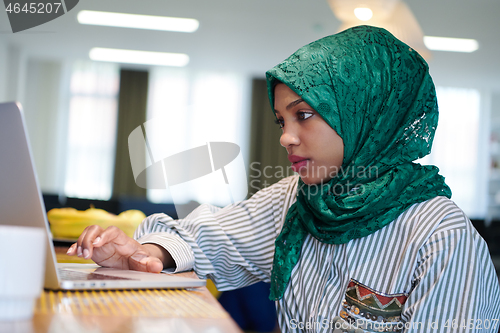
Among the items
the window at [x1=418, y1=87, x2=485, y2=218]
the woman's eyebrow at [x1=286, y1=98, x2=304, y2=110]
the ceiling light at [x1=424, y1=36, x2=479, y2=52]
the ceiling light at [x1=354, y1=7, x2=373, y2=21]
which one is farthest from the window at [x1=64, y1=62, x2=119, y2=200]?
the woman's eyebrow at [x1=286, y1=98, x2=304, y2=110]

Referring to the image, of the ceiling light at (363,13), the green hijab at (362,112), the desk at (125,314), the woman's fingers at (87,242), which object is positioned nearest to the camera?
the desk at (125,314)

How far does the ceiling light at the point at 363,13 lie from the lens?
2409mm

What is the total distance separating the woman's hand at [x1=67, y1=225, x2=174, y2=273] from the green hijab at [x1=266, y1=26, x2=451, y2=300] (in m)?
0.32

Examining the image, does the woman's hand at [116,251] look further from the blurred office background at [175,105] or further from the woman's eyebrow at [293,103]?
the blurred office background at [175,105]

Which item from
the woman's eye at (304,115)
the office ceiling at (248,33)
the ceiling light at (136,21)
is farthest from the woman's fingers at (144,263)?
the ceiling light at (136,21)

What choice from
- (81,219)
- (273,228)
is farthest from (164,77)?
(273,228)

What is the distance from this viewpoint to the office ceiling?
4648mm

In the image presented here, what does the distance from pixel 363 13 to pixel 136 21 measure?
336 centimetres

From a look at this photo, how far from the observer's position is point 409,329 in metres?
0.76

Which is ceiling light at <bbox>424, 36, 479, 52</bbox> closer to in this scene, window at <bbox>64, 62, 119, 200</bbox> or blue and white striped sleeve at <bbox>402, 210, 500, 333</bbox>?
window at <bbox>64, 62, 119, 200</bbox>

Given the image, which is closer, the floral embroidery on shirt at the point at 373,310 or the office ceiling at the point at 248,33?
the floral embroidery on shirt at the point at 373,310

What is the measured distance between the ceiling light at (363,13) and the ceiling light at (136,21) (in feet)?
9.98

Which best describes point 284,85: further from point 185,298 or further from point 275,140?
point 275,140

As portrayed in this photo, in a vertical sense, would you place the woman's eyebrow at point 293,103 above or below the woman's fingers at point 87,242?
above
